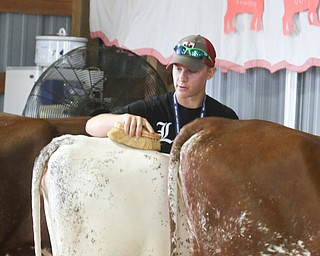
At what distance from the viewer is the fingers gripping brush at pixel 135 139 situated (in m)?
2.37

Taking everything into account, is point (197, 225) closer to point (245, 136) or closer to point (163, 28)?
point (245, 136)

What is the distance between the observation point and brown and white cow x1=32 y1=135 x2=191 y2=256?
2.24 m

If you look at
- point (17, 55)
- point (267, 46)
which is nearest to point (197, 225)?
point (267, 46)

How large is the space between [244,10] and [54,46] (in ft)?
7.23

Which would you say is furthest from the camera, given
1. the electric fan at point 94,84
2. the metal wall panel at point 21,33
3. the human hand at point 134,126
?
the metal wall panel at point 21,33

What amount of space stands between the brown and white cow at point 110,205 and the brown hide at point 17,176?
655 mm

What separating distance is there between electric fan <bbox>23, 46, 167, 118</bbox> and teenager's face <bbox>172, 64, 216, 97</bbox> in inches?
65.1

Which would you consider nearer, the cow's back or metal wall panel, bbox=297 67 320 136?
the cow's back

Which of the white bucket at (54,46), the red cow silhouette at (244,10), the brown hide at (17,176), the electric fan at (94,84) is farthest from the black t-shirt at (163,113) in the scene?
the white bucket at (54,46)

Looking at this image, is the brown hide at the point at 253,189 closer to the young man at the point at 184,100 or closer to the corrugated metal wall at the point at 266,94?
the young man at the point at 184,100

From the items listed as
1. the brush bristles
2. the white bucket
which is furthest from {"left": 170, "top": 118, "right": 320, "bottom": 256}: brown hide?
the white bucket

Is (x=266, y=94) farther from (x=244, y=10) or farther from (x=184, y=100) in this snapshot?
(x=184, y=100)

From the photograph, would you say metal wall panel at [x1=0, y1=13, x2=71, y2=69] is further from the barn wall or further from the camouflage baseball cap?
the camouflage baseball cap

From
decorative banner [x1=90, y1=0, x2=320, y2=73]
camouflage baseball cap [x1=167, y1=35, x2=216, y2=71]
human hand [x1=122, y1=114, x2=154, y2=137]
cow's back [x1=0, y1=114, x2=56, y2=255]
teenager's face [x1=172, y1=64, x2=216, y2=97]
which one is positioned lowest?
cow's back [x1=0, y1=114, x2=56, y2=255]
